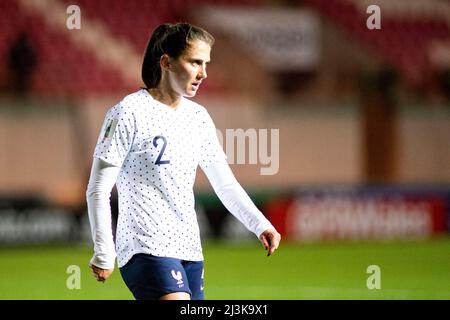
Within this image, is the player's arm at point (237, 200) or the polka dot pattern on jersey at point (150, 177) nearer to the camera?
the polka dot pattern on jersey at point (150, 177)

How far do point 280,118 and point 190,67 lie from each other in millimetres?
12980

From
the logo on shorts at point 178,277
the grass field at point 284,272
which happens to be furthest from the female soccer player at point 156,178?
the grass field at point 284,272

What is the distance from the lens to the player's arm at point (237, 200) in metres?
5.22

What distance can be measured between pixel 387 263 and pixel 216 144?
26.3ft

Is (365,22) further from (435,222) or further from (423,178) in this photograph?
(435,222)

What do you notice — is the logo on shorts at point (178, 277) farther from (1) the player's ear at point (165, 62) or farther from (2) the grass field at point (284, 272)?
(2) the grass field at point (284, 272)

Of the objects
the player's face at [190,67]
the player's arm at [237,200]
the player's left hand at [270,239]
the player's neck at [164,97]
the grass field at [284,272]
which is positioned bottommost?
the grass field at [284,272]

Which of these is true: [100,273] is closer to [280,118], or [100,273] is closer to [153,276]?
[153,276]

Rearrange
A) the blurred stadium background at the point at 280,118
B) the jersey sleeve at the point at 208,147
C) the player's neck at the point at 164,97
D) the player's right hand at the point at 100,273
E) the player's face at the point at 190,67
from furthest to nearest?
the blurred stadium background at the point at 280,118
the jersey sleeve at the point at 208,147
the player's neck at the point at 164,97
the player's face at the point at 190,67
the player's right hand at the point at 100,273

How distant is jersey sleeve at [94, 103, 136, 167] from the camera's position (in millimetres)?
4895

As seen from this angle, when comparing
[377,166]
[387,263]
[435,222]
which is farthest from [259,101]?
[387,263]

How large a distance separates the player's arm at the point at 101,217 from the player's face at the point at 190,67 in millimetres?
503

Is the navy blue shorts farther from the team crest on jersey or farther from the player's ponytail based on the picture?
the player's ponytail

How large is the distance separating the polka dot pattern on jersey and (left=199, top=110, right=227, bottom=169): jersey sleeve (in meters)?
0.18
